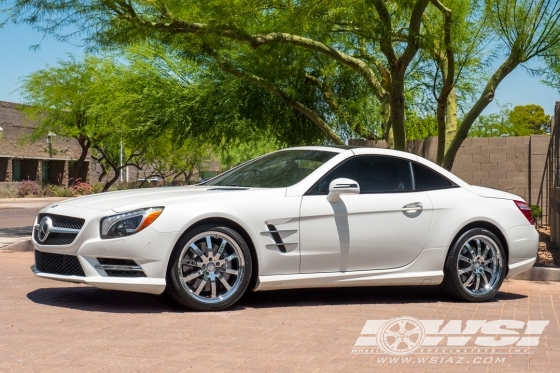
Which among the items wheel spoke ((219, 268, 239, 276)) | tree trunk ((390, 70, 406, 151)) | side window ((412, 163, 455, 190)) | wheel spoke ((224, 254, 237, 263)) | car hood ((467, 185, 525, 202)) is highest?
tree trunk ((390, 70, 406, 151))

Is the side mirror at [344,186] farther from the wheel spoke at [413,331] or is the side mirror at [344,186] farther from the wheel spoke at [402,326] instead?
the wheel spoke at [413,331]

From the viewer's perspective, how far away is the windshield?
864cm

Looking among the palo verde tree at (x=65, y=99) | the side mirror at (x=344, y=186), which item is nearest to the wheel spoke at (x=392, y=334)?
the side mirror at (x=344, y=186)

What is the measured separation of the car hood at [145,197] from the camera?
7773mm

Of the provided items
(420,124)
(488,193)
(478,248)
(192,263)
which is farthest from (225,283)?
(420,124)

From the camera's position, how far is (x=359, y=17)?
14.1 metres

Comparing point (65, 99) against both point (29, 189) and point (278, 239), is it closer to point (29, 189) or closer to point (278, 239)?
point (29, 189)

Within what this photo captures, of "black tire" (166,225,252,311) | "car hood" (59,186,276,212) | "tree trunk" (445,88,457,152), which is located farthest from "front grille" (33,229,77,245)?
"tree trunk" (445,88,457,152)

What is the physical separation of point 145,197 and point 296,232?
1.40 metres

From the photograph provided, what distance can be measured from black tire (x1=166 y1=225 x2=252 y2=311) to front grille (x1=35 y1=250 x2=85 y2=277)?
2.62 ft

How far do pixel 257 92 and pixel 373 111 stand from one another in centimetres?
301

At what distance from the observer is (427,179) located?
9.22 meters

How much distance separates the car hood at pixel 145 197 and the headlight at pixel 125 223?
77 mm

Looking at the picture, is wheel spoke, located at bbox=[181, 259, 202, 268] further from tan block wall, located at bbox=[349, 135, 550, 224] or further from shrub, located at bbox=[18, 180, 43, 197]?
shrub, located at bbox=[18, 180, 43, 197]
